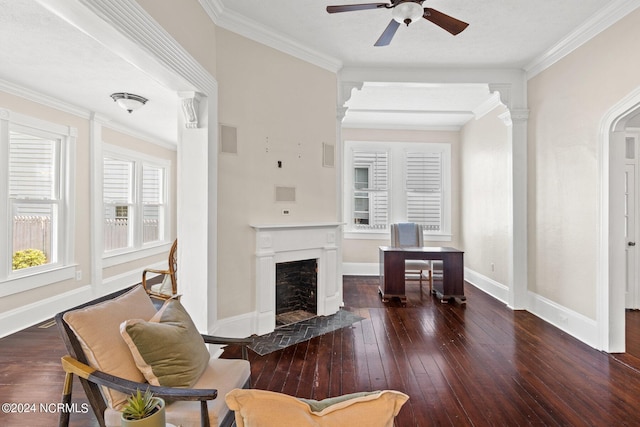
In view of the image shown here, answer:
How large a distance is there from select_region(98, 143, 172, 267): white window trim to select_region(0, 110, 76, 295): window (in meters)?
0.63

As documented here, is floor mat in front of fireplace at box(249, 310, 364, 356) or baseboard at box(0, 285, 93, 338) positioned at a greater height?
baseboard at box(0, 285, 93, 338)

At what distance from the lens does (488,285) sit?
532 cm

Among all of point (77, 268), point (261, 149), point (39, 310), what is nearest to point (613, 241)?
point (261, 149)

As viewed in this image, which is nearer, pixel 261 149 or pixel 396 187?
pixel 261 149

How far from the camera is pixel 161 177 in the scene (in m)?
7.27

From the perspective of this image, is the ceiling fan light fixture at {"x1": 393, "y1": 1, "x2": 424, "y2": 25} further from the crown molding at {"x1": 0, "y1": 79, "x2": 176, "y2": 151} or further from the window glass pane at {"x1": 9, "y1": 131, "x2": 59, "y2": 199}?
the window glass pane at {"x1": 9, "y1": 131, "x2": 59, "y2": 199}

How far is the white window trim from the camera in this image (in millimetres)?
5508

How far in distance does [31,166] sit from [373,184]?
5.30 metres

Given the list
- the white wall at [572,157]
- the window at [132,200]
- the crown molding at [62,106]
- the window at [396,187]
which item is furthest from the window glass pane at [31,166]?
the white wall at [572,157]

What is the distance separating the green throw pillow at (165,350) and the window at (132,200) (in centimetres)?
482

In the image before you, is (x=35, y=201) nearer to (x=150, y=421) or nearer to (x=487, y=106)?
(x=150, y=421)

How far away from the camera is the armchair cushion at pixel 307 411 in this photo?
0.79m

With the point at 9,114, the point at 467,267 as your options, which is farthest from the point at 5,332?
the point at 467,267

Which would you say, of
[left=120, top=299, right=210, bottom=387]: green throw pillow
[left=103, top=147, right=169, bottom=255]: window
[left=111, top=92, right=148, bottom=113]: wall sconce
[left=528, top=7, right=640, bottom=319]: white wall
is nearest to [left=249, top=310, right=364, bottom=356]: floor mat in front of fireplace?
[left=120, top=299, right=210, bottom=387]: green throw pillow
